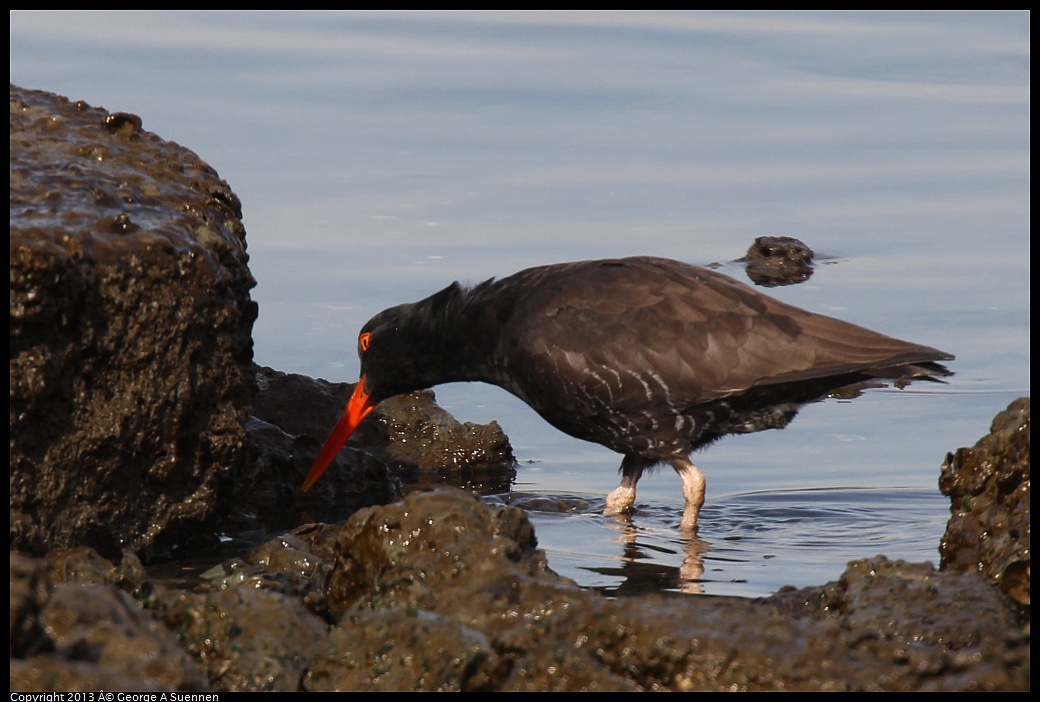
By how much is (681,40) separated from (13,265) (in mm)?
11915

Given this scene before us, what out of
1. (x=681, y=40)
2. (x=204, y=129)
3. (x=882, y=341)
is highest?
(x=681, y=40)

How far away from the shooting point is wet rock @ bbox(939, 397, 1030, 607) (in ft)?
16.3

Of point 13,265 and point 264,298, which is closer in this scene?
point 13,265

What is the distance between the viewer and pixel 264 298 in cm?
991

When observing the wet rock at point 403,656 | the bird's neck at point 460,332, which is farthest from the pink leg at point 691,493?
the wet rock at point 403,656

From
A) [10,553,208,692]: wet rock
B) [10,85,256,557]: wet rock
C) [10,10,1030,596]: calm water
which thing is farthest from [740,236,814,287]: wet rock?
[10,553,208,692]: wet rock

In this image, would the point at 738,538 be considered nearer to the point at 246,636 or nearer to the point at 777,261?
the point at 246,636

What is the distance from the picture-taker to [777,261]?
1042 centimetres

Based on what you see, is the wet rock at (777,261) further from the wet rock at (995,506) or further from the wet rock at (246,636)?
A: the wet rock at (246,636)

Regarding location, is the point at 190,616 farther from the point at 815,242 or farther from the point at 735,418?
the point at 815,242

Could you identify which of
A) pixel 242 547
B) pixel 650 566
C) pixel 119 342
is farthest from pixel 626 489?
pixel 119 342
